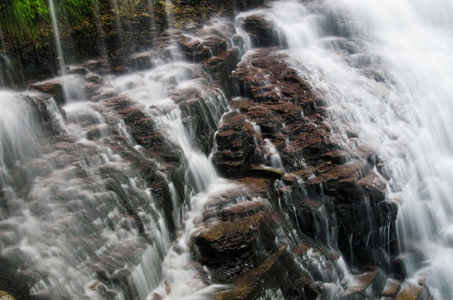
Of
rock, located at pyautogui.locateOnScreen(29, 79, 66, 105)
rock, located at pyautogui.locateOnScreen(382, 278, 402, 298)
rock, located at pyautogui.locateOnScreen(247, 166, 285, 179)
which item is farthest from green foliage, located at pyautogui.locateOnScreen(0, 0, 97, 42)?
rock, located at pyautogui.locateOnScreen(382, 278, 402, 298)

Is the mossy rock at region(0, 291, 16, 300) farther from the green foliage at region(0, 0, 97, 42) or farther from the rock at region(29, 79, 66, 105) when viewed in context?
the green foliage at region(0, 0, 97, 42)

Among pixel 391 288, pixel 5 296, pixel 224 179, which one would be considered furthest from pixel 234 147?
pixel 5 296

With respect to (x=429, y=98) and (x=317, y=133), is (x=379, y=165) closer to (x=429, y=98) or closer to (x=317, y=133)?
(x=317, y=133)

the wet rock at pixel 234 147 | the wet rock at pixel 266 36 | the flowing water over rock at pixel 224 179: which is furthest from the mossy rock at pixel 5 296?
the wet rock at pixel 266 36

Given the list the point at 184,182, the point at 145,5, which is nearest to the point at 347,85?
the point at 184,182

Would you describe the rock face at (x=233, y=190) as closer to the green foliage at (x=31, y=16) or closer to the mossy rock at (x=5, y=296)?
the mossy rock at (x=5, y=296)

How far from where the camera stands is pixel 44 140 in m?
8.15

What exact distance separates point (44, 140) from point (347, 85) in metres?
10.3

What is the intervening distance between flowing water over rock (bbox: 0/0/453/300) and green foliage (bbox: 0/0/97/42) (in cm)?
177

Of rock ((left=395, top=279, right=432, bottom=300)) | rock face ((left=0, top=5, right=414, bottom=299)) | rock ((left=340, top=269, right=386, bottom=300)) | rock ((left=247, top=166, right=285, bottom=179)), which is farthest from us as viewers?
rock ((left=247, top=166, right=285, bottom=179))

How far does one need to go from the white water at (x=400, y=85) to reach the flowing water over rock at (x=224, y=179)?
0.27 ft

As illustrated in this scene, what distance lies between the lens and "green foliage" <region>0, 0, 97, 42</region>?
34.1 ft

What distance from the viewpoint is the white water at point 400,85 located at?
968 cm

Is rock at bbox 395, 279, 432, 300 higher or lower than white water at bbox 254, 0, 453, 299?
lower
